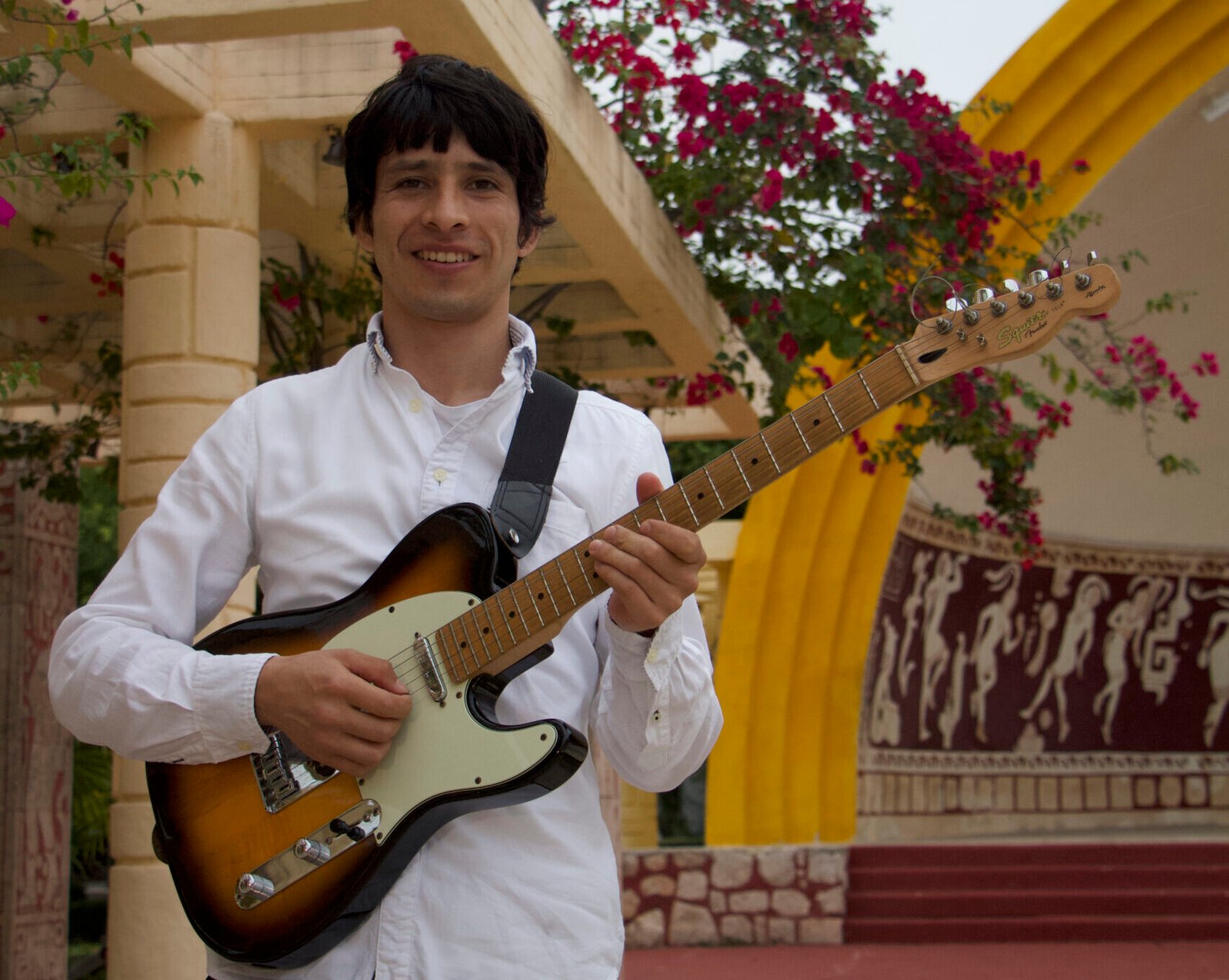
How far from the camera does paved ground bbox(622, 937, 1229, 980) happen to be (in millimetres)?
7008

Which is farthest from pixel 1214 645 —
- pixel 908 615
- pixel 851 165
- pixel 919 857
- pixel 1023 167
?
pixel 851 165

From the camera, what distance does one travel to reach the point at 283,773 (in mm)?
1807

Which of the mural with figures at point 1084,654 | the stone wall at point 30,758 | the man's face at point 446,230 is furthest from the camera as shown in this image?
the mural with figures at point 1084,654

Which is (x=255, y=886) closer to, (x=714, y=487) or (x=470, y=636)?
(x=470, y=636)

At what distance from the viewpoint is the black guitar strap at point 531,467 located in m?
1.80

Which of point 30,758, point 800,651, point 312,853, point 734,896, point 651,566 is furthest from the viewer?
point 800,651

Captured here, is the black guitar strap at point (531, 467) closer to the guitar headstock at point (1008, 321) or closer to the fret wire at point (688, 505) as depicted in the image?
the fret wire at point (688, 505)

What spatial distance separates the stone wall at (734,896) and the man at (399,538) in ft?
23.2

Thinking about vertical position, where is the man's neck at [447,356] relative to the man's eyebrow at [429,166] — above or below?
below

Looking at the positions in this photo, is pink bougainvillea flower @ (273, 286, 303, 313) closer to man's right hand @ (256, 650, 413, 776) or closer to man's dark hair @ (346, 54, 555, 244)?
man's dark hair @ (346, 54, 555, 244)

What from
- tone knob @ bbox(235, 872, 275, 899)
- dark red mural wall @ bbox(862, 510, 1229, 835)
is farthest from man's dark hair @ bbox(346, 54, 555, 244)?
dark red mural wall @ bbox(862, 510, 1229, 835)

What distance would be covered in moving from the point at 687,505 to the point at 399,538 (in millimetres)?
374

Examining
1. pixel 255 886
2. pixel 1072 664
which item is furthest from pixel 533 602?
pixel 1072 664

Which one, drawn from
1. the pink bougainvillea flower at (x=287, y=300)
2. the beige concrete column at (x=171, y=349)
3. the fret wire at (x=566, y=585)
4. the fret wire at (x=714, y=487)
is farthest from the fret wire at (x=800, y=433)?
the pink bougainvillea flower at (x=287, y=300)
